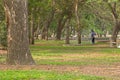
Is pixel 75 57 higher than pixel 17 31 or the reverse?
the reverse

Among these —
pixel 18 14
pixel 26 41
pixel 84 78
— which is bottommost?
pixel 84 78

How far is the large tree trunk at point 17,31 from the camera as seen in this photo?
50.8 feet

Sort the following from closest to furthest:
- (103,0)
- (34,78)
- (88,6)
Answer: (34,78)
(103,0)
(88,6)

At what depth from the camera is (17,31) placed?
15594 millimetres

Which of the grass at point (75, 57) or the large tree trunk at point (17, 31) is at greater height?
the large tree trunk at point (17, 31)

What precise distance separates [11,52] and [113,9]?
24064 mm

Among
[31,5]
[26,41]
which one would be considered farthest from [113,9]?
[26,41]

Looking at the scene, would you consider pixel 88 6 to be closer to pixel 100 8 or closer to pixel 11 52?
pixel 100 8

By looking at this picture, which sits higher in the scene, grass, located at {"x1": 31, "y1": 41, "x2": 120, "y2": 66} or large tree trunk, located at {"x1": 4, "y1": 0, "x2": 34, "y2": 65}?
large tree trunk, located at {"x1": 4, "y1": 0, "x2": 34, "y2": 65}

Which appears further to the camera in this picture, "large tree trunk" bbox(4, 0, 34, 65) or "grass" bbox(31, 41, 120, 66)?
"grass" bbox(31, 41, 120, 66)

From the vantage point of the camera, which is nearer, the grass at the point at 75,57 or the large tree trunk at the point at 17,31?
the large tree trunk at the point at 17,31

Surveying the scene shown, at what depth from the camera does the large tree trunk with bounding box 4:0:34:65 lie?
15484mm

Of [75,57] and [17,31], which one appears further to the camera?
[75,57]

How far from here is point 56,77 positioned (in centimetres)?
1138
